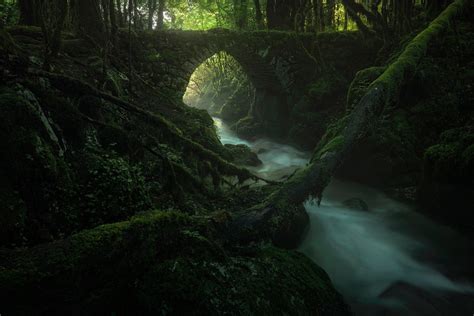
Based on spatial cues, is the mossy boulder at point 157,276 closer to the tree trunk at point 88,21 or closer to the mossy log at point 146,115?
the mossy log at point 146,115

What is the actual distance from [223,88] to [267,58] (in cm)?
1457

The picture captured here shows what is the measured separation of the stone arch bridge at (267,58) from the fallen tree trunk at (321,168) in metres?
3.90

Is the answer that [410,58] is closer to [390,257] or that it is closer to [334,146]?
[334,146]

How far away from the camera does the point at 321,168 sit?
19.1 feet

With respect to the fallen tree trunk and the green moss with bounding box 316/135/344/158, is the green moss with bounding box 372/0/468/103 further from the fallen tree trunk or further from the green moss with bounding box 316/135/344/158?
the green moss with bounding box 316/135/344/158

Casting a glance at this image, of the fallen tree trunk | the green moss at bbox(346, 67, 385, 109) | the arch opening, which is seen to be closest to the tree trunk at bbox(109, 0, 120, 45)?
the fallen tree trunk

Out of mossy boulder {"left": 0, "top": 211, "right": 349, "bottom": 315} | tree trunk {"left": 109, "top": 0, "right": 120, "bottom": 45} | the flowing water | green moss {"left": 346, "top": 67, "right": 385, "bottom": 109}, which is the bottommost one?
the flowing water

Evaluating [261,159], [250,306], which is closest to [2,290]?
[250,306]

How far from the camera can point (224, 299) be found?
3084 millimetres

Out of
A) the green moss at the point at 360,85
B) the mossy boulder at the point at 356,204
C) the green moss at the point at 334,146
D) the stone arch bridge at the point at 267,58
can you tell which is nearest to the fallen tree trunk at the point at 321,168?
the green moss at the point at 334,146

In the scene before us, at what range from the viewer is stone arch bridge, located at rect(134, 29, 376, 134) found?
33.0 feet

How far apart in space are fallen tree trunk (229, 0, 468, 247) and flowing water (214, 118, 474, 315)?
19.9 inches

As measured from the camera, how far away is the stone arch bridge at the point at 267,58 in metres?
10.1

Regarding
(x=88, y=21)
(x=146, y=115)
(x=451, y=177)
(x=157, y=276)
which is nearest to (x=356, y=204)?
(x=451, y=177)
